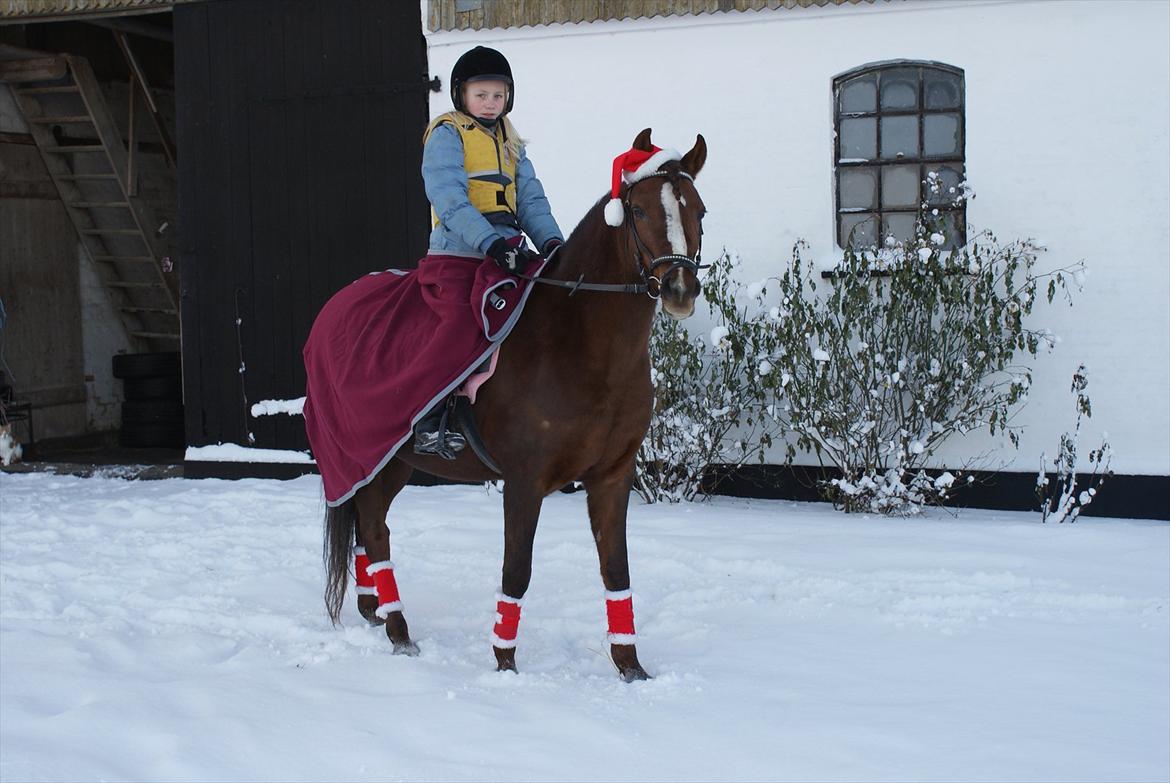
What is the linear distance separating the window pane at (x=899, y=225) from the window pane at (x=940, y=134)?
0.43 meters

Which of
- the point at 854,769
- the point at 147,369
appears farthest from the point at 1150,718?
the point at 147,369

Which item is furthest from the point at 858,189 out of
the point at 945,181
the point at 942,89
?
the point at 942,89

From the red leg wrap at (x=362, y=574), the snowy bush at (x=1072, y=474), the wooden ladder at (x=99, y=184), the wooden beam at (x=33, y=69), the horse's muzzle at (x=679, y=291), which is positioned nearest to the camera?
the horse's muzzle at (x=679, y=291)

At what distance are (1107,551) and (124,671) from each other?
4880mm

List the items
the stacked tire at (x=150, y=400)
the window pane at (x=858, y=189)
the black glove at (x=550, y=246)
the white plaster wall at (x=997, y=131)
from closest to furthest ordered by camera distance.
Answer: the black glove at (x=550, y=246) → the white plaster wall at (x=997, y=131) → the window pane at (x=858, y=189) → the stacked tire at (x=150, y=400)

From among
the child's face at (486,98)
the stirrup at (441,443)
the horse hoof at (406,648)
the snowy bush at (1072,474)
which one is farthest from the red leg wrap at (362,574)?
the snowy bush at (1072,474)

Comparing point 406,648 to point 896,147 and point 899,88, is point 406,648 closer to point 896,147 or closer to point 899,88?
point 896,147

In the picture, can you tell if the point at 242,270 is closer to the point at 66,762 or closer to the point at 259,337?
the point at 259,337

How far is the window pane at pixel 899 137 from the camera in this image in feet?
25.2

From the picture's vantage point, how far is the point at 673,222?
4.02 metres

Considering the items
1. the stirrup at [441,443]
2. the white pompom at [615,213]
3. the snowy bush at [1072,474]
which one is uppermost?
the white pompom at [615,213]

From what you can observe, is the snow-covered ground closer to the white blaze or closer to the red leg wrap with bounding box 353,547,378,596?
the red leg wrap with bounding box 353,547,378,596

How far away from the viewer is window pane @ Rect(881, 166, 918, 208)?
7.73 m

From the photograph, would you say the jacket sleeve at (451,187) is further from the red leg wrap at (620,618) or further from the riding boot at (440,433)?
the red leg wrap at (620,618)
